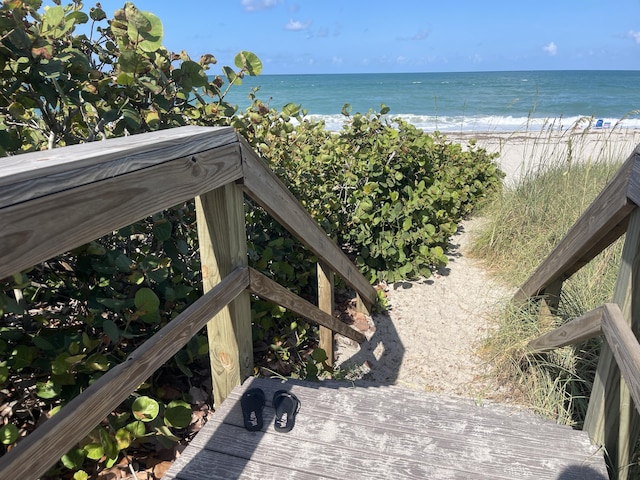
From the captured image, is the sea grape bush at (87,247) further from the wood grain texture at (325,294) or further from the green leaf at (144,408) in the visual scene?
the wood grain texture at (325,294)

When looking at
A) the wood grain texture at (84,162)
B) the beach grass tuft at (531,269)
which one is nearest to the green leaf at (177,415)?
the wood grain texture at (84,162)

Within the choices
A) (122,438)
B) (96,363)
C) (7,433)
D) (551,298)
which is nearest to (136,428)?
(122,438)

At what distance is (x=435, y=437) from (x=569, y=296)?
2022 millimetres

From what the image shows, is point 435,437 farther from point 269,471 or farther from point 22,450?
point 22,450

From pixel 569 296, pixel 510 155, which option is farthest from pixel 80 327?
pixel 510 155

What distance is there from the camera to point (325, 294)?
318cm

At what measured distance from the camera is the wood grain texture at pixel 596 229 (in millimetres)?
1667

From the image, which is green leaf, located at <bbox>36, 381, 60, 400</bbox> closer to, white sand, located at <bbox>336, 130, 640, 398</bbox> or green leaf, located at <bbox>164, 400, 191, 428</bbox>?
green leaf, located at <bbox>164, 400, 191, 428</bbox>

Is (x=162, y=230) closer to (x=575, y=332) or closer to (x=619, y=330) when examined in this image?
(x=619, y=330)

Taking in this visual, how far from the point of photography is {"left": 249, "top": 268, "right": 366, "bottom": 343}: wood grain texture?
6.24 ft

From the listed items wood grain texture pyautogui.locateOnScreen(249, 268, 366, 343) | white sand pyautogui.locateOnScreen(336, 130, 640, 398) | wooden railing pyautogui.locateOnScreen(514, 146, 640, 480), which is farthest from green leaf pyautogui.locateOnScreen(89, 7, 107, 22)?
white sand pyautogui.locateOnScreen(336, 130, 640, 398)

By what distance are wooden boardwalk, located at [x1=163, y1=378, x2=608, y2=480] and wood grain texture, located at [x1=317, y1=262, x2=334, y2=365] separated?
114 centimetres

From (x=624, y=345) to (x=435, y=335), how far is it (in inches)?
109

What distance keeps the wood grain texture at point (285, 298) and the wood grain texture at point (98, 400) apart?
284mm
